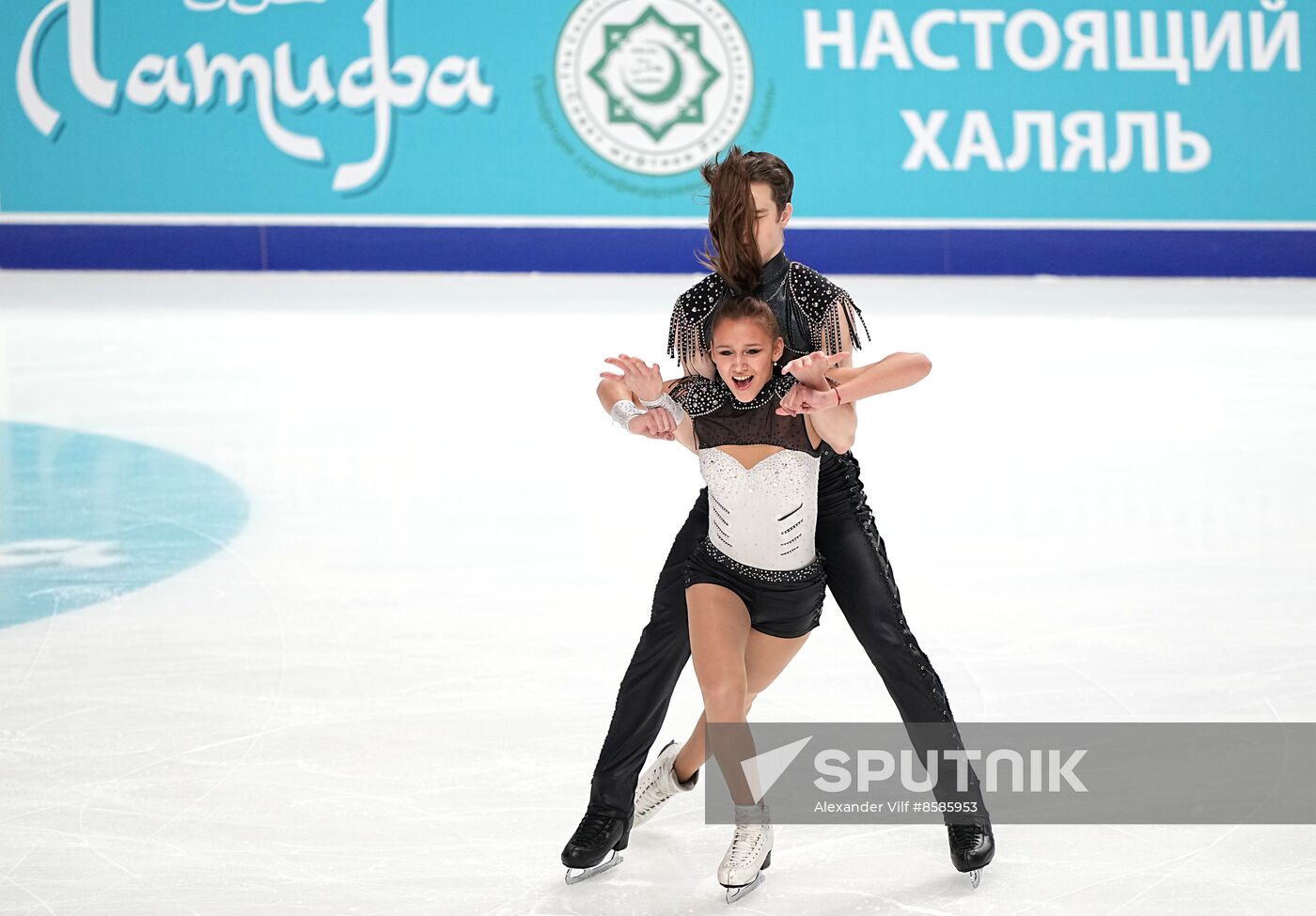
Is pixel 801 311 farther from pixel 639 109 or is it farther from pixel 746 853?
pixel 639 109

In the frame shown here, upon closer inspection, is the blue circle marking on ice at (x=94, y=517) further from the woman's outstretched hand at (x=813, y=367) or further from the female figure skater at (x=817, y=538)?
the woman's outstretched hand at (x=813, y=367)

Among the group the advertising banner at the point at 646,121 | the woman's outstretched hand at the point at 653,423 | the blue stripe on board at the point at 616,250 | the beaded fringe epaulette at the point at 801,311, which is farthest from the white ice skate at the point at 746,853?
the advertising banner at the point at 646,121

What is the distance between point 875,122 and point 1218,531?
6.63m

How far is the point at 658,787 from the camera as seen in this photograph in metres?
2.72

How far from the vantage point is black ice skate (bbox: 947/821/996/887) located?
2.47 m

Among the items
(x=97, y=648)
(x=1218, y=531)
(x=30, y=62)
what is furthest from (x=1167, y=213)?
(x=97, y=648)

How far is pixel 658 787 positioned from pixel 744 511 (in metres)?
0.53

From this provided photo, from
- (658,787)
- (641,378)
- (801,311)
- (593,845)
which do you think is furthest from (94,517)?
(801,311)

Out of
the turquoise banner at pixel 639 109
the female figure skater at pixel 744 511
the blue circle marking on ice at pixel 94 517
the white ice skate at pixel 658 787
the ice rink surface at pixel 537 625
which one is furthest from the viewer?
the turquoise banner at pixel 639 109

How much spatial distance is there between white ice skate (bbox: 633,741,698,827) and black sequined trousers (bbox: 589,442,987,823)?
0.12 m

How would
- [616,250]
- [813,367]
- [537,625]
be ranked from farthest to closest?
[616,250] < [537,625] < [813,367]

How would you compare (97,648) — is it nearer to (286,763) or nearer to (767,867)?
(286,763)

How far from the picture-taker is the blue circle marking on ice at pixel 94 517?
4109 millimetres

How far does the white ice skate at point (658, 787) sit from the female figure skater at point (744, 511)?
23 centimetres
